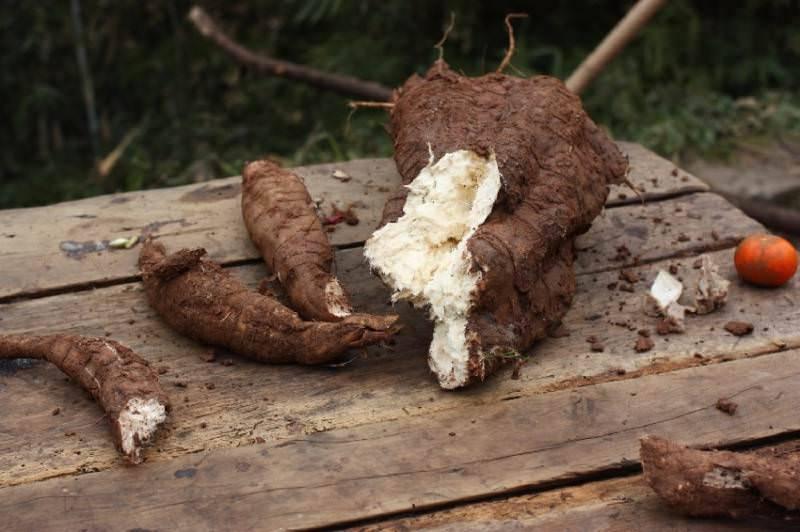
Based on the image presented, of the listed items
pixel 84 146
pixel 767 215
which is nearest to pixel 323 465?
pixel 767 215

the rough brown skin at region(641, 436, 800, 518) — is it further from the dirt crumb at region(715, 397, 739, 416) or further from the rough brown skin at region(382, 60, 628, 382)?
the rough brown skin at region(382, 60, 628, 382)

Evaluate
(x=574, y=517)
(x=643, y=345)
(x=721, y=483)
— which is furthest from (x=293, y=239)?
(x=721, y=483)

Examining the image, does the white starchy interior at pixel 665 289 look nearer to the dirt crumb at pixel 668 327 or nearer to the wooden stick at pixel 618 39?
the dirt crumb at pixel 668 327

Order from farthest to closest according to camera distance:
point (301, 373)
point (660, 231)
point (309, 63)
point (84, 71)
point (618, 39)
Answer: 1. point (309, 63)
2. point (84, 71)
3. point (618, 39)
4. point (660, 231)
5. point (301, 373)

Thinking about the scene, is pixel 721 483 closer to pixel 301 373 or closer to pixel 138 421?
pixel 301 373

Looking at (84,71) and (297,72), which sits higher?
(297,72)

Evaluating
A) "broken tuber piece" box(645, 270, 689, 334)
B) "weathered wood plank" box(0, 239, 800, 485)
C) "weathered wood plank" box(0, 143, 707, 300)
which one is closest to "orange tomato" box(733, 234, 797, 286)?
"weathered wood plank" box(0, 239, 800, 485)
